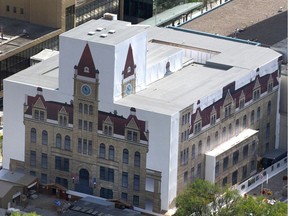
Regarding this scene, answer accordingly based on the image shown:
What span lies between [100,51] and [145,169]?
1368 cm

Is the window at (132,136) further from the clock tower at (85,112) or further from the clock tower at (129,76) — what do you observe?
the clock tower at (129,76)

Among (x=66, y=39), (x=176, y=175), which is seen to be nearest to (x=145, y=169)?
(x=176, y=175)

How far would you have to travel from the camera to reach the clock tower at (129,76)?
18950 centimetres

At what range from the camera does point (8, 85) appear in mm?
195625

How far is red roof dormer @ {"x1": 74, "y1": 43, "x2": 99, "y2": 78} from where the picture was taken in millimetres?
188875

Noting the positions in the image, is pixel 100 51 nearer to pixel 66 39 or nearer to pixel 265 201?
pixel 66 39

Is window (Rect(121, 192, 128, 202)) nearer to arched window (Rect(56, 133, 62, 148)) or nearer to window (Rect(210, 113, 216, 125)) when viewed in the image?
arched window (Rect(56, 133, 62, 148))

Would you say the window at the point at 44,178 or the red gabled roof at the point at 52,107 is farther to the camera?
the window at the point at 44,178

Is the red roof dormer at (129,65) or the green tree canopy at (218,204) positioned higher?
the red roof dormer at (129,65)

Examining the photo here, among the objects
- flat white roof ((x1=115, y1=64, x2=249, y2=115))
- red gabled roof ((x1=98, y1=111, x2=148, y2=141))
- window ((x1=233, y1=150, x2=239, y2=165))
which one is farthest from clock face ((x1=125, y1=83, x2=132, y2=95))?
window ((x1=233, y1=150, x2=239, y2=165))

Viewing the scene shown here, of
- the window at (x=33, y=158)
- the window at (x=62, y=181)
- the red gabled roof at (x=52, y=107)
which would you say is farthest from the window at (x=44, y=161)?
the red gabled roof at (x=52, y=107)

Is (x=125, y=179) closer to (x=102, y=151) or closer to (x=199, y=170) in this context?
(x=102, y=151)

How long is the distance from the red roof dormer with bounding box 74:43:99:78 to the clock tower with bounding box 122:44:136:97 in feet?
10.8

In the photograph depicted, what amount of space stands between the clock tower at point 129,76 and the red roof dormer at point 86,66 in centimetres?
328
